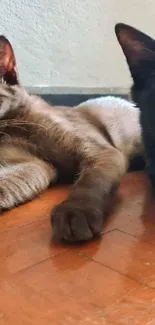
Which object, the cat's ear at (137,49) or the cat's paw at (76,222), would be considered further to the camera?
the cat's ear at (137,49)

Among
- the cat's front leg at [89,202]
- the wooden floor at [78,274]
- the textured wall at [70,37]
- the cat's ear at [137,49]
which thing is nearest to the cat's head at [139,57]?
the cat's ear at [137,49]

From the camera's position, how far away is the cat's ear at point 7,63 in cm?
144

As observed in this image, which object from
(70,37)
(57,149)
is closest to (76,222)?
(57,149)

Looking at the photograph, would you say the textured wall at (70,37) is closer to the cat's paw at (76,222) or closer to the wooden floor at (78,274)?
the wooden floor at (78,274)

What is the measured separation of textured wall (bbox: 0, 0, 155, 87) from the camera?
1942 mm

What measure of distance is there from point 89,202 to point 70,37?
1217 millimetres

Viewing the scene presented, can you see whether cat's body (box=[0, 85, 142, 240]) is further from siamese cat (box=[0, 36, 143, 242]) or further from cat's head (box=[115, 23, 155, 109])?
cat's head (box=[115, 23, 155, 109])

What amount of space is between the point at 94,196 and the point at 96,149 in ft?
1.14

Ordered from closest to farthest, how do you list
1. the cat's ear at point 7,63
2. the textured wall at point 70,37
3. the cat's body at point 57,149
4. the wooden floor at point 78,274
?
1. the wooden floor at point 78,274
2. the cat's body at point 57,149
3. the cat's ear at point 7,63
4. the textured wall at point 70,37

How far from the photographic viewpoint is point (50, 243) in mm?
962

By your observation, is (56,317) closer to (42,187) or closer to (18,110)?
(42,187)

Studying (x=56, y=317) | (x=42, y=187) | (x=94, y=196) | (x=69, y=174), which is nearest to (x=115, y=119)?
(x=69, y=174)

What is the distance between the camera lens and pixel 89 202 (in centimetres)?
101

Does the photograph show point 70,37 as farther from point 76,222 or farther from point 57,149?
point 76,222
